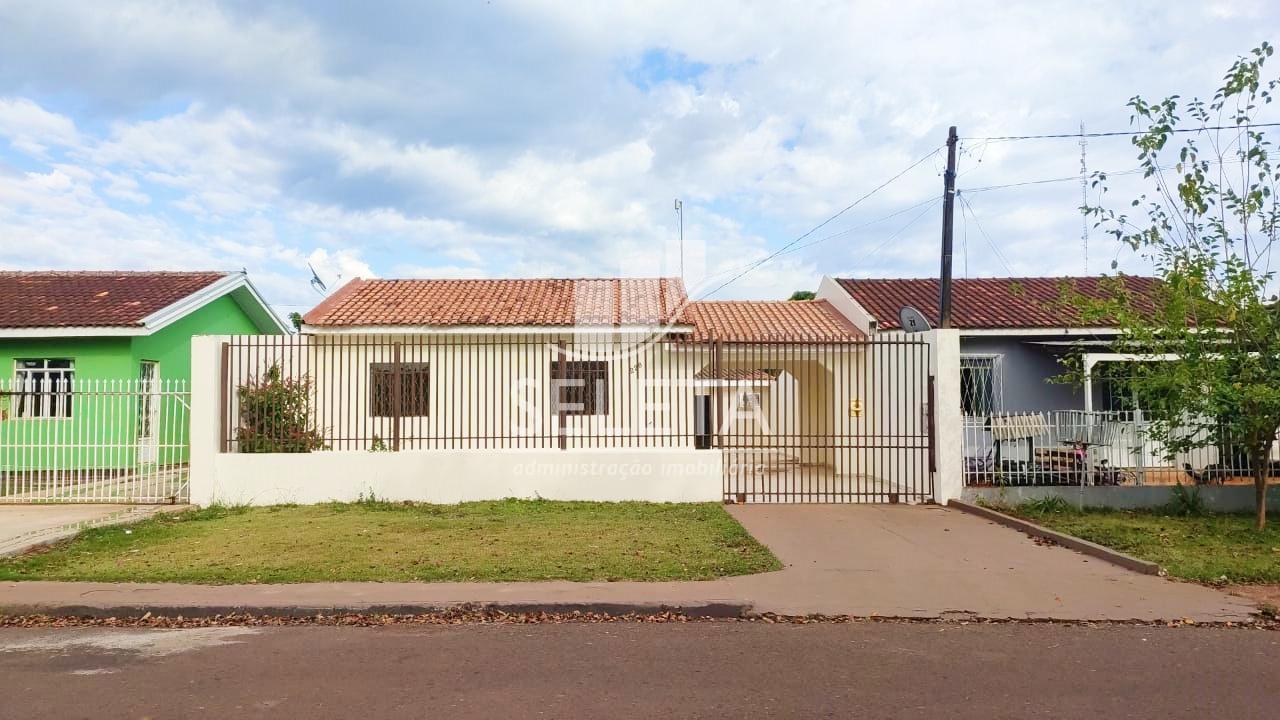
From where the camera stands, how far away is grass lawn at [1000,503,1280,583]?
7.18m

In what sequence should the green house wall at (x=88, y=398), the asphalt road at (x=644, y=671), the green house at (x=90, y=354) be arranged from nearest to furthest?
the asphalt road at (x=644, y=671), the green house at (x=90, y=354), the green house wall at (x=88, y=398)

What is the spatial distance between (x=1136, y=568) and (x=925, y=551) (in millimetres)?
1768

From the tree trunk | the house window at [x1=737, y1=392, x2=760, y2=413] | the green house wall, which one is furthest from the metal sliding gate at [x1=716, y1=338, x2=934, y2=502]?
the green house wall

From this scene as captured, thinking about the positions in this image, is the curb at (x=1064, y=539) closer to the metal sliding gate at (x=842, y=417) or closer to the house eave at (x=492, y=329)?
the metal sliding gate at (x=842, y=417)

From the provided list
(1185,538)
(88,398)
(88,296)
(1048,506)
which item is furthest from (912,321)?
(88,296)

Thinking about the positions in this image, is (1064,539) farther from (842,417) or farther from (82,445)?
(82,445)

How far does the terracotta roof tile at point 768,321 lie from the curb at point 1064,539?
498 cm

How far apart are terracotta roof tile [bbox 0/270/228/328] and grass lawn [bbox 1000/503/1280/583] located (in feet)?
47.3

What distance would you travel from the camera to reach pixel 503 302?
52.2 ft

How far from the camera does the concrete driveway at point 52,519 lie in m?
8.06

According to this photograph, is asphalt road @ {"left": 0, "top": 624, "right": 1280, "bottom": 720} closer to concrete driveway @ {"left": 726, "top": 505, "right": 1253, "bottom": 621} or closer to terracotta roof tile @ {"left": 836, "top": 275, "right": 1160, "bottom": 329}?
concrete driveway @ {"left": 726, "top": 505, "right": 1253, "bottom": 621}

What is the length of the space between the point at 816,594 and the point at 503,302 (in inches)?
423

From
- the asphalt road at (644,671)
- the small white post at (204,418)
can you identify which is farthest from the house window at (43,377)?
the asphalt road at (644,671)

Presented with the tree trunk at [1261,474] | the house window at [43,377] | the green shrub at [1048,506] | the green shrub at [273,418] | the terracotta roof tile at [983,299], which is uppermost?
the terracotta roof tile at [983,299]
